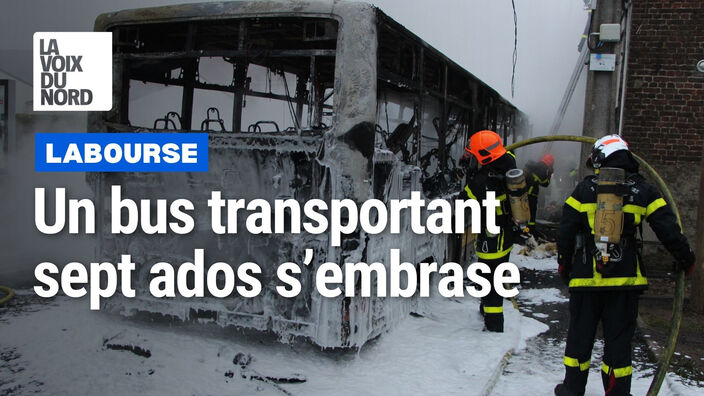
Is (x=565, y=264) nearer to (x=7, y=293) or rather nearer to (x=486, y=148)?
(x=486, y=148)

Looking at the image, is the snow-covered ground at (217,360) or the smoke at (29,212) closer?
the snow-covered ground at (217,360)

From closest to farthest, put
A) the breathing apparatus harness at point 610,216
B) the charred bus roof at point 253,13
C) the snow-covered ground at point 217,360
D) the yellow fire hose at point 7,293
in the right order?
1. the breathing apparatus harness at point 610,216
2. the snow-covered ground at point 217,360
3. the charred bus roof at point 253,13
4. the yellow fire hose at point 7,293

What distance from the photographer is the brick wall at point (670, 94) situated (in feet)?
26.1

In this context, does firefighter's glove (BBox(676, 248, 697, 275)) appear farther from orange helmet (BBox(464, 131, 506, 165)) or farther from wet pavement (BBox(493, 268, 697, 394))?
orange helmet (BBox(464, 131, 506, 165))

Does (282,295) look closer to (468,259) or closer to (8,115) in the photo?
(468,259)

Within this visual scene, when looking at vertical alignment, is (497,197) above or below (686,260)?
above

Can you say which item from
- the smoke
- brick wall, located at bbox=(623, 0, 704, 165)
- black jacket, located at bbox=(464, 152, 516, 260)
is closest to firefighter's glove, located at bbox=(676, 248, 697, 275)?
black jacket, located at bbox=(464, 152, 516, 260)

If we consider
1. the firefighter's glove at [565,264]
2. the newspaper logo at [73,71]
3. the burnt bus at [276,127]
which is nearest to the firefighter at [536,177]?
the burnt bus at [276,127]

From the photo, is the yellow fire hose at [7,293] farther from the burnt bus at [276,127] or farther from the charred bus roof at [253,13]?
the charred bus roof at [253,13]

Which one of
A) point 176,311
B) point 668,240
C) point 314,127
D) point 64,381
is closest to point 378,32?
point 314,127

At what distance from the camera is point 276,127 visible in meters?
4.94

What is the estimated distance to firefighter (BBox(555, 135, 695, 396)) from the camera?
352 cm

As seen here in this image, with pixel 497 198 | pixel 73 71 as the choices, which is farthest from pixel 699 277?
pixel 73 71

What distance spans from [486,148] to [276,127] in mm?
1876
